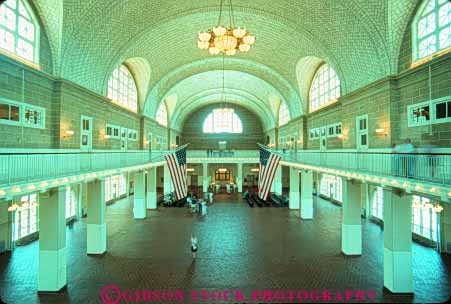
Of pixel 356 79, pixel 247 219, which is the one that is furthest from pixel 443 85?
pixel 247 219

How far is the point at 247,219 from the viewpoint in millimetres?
21016

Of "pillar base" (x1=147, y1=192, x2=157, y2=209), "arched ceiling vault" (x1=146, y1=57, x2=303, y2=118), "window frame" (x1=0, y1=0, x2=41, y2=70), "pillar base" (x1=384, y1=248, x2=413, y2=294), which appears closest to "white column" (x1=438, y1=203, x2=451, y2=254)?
"pillar base" (x1=384, y1=248, x2=413, y2=294)

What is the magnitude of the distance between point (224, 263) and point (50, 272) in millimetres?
6470

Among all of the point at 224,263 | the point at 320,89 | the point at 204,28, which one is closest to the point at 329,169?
the point at 224,263

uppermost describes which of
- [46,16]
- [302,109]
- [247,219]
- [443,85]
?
[46,16]

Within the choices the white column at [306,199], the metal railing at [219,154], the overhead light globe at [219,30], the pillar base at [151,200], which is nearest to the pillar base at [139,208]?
the pillar base at [151,200]

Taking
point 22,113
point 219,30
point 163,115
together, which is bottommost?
point 22,113

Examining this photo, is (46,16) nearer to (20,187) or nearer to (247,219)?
(20,187)

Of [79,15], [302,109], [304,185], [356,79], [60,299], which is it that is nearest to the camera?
[60,299]

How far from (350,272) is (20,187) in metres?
11.7

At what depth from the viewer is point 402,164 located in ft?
30.5

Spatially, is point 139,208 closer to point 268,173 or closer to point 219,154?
point 268,173

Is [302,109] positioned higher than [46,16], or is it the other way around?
[46,16]

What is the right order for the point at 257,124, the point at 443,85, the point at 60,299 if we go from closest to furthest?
the point at 60,299 < the point at 443,85 < the point at 257,124
